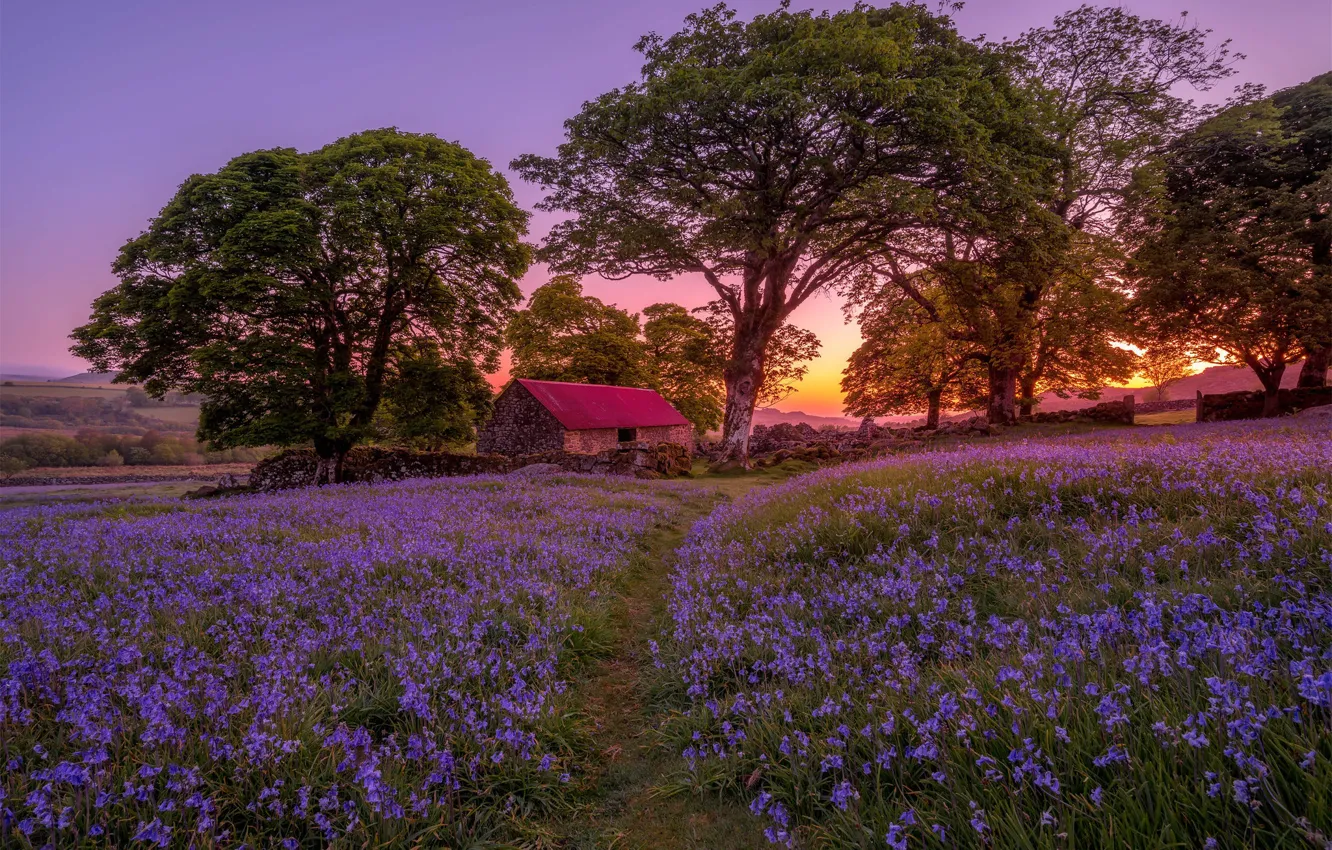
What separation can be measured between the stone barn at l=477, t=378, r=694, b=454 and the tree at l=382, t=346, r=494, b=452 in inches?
352

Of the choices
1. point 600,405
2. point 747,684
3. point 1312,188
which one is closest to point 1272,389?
point 1312,188

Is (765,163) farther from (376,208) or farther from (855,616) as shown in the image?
(855,616)

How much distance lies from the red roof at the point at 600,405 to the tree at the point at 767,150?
1182 centimetres

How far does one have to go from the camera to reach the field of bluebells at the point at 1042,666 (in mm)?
2062

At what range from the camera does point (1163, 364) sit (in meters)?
36.2

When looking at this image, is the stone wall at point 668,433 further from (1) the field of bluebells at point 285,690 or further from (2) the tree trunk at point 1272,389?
(1) the field of bluebells at point 285,690

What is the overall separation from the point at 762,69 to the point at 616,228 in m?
8.49

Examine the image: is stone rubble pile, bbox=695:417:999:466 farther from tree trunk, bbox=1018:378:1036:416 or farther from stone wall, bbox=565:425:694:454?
tree trunk, bbox=1018:378:1036:416

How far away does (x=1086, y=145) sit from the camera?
2914cm

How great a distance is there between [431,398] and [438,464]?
3323mm

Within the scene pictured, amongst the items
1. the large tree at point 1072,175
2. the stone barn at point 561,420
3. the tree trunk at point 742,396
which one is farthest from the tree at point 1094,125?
the stone barn at point 561,420

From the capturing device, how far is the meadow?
2316 mm

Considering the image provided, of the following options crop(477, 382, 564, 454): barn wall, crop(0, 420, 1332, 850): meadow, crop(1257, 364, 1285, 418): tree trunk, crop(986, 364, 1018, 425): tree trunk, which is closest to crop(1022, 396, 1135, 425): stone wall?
crop(986, 364, 1018, 425): tree trunk

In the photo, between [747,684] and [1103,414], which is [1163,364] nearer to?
[1103,414]
